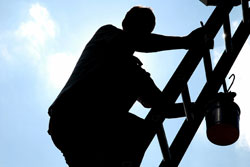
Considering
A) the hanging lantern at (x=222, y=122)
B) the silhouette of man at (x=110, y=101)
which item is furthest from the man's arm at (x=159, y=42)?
the hanging lantern at (x=222, y=122)

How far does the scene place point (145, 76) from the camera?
2814mm

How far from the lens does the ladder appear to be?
8.79ft

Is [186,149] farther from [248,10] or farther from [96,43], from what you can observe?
[248,10]

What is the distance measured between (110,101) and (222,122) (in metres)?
0.88

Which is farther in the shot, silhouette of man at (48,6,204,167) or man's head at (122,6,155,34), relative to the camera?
man's head at (122,6,155,34)

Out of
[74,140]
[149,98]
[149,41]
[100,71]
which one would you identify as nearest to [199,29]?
[149,41]

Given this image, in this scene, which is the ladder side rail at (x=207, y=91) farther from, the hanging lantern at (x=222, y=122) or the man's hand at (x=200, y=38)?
the man's hand at (x=200, y=38)

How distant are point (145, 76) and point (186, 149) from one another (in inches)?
25.2

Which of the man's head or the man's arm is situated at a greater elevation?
the man's head

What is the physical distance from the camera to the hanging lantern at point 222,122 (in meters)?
2.77

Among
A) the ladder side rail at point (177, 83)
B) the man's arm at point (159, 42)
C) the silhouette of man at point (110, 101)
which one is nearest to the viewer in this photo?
the silhouette of man at point (110, 101)

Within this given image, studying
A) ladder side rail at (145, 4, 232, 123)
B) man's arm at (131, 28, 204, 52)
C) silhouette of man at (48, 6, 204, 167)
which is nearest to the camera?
silhouette of man at (48, 6, 204, 167)

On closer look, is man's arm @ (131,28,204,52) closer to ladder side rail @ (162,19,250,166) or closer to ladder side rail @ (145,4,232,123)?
ladder side rail @ (145,4,232,123)

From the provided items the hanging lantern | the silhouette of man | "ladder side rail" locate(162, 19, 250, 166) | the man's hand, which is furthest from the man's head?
the hanging lantern
